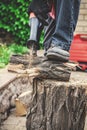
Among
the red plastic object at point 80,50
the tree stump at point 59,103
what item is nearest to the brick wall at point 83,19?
the red plastic object at point 80,50

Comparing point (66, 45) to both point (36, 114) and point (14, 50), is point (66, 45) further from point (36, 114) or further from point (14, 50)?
point (14, 50)

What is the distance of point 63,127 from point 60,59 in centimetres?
56

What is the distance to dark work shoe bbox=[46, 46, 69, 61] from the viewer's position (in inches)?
136

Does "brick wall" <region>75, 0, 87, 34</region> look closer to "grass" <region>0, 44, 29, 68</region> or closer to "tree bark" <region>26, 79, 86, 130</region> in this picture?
"grass" <region>0, 44, 29, 68</region>

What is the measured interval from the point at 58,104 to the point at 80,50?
3.76 metres

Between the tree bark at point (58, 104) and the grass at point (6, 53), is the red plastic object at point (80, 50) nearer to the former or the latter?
the grass at point (6, 53)

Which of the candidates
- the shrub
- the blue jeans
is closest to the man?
the blue jeans

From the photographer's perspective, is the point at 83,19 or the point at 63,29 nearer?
the point at 63,29

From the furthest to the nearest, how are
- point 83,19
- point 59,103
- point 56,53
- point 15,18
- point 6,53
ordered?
point 15,18
point 83,19
point 6,53
point 59,103
point 56,53

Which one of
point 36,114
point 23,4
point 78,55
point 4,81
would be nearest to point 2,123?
point 4,81

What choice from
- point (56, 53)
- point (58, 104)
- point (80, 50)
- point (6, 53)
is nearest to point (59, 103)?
point (58, 104)

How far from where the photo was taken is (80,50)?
7344 millimetres

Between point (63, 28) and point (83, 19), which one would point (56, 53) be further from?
point (83, 19)

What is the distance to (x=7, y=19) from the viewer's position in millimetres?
9414
